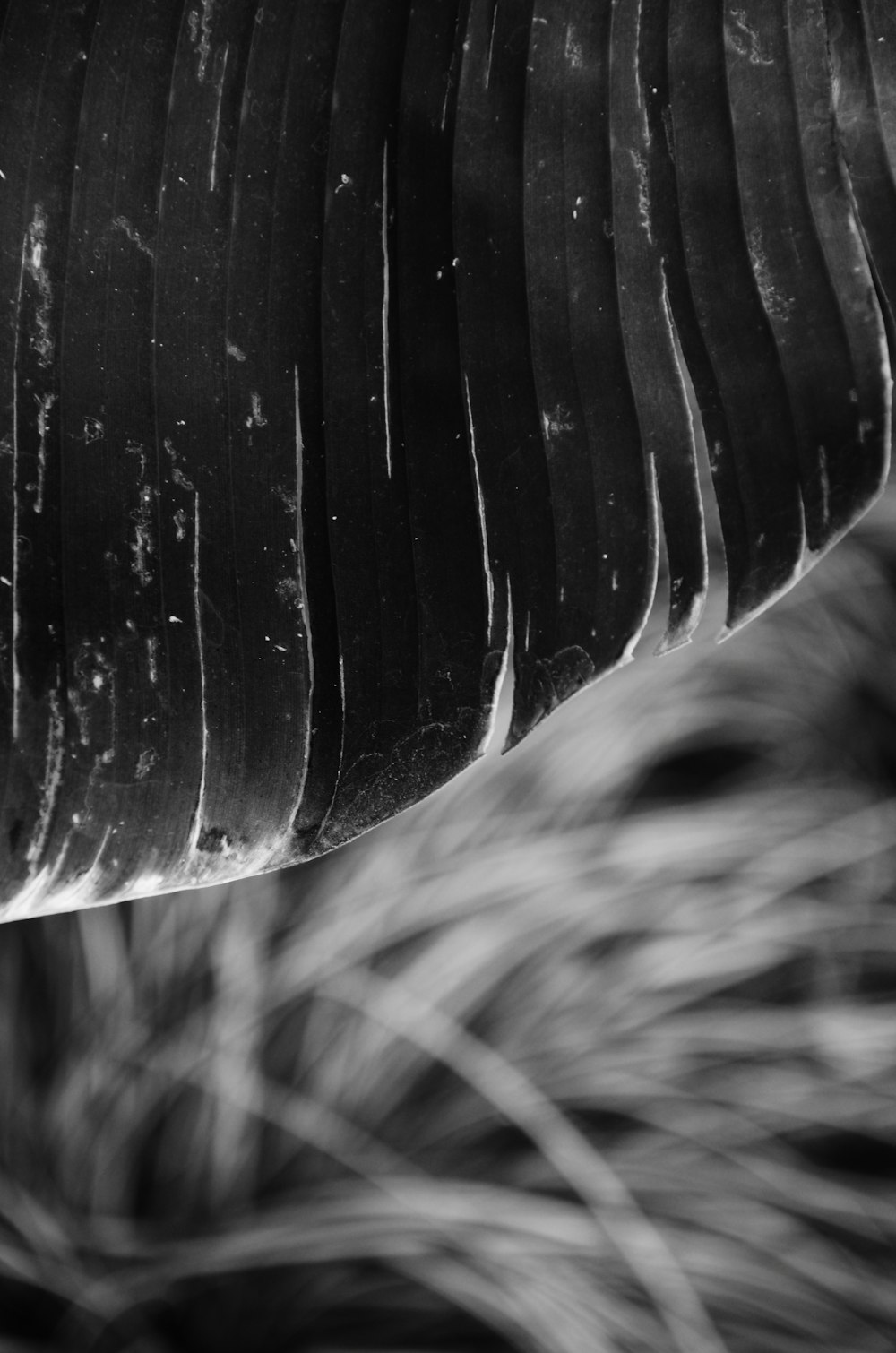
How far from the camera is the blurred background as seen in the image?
770mm

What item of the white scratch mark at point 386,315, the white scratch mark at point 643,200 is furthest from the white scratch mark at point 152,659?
the white scratch mark at point 643,200

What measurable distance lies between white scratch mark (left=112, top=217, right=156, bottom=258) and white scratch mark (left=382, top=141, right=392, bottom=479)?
82mm

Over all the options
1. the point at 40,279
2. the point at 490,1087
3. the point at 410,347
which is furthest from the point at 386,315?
the point at 490,1087

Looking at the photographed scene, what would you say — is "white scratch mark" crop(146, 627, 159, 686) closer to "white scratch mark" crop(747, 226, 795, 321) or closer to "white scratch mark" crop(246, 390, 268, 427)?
"white scratch mark" crop(246, 390, 268, 427)

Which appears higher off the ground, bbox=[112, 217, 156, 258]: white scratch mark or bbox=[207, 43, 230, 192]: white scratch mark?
bbox=[207, 43, 230, 192]: white scratch mark

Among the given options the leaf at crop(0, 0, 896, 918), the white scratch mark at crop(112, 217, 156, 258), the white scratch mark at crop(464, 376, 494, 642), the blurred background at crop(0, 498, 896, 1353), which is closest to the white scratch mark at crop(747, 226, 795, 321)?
the leaf at crop(0, 0, 896, 918)

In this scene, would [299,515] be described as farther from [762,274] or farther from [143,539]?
[762,274]

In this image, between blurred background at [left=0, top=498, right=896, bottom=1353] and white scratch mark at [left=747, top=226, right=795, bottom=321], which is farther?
blurred background at [left=0, top=498, right=896, bottom=1353]

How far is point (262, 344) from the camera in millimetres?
367

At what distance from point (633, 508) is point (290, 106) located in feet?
0.62

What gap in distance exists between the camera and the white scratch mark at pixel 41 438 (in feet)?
1.10

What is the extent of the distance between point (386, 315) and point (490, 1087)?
612 millimetres

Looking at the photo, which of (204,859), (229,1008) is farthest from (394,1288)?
(204,859)

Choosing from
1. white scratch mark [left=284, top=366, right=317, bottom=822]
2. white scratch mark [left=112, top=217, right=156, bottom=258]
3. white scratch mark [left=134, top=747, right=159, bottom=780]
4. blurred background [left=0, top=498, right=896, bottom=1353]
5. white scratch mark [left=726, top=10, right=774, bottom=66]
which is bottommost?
blurred background [left=0, top=498, right=896, bottom=1353]
